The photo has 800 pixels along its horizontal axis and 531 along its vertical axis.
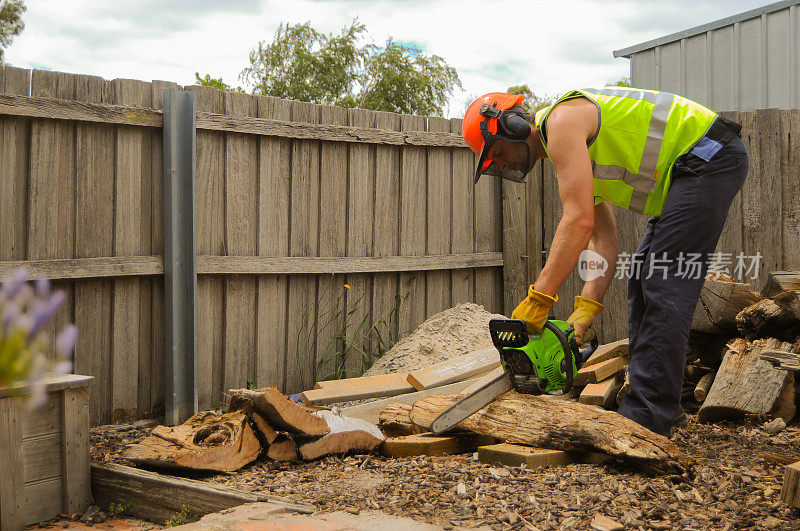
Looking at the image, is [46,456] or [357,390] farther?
[357,390]

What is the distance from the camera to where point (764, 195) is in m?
5.74

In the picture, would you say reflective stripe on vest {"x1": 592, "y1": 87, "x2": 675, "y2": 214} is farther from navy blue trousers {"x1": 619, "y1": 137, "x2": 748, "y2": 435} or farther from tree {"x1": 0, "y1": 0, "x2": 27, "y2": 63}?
tree {"x1": 0, "y1": 0, "x2": 27, "y2": 63}

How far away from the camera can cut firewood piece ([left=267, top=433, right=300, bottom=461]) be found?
153 inches

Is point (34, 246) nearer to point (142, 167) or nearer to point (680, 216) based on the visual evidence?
point (142, 167)

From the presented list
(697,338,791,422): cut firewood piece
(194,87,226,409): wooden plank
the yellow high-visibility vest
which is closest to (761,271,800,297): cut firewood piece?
(697,338,791,422): cut firewood piece

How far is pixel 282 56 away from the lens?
22281 millimetres

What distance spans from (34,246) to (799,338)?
4.88 meters

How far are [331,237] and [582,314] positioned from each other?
2.73m

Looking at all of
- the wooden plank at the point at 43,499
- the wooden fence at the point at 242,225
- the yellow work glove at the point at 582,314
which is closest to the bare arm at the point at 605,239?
the yellow work glove at the point at 582,314

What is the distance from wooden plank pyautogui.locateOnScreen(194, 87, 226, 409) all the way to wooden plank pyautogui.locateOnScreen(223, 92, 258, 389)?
0.05 m

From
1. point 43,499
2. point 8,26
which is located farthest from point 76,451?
point 8,26

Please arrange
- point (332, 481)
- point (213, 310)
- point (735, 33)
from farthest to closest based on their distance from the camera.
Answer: point (735, 33) → point (213, 310) → point (332, 481)

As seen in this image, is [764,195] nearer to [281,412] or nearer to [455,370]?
[455,370]

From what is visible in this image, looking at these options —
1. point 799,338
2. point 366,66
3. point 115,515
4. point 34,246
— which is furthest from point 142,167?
point 366,66
